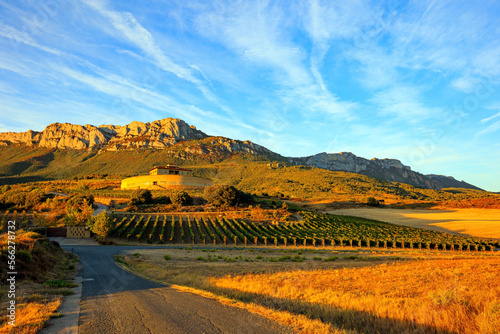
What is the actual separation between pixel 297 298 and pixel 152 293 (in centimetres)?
634

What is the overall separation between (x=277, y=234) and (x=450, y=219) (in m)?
49.5

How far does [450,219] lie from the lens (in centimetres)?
6819

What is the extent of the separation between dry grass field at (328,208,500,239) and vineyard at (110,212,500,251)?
8992mm

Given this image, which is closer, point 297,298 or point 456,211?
point 297,298

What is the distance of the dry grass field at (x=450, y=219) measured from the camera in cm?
5717

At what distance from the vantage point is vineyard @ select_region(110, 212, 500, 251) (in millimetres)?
42688

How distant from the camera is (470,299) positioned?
925 centimetres

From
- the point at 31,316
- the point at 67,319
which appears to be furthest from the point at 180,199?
the point at 31,316

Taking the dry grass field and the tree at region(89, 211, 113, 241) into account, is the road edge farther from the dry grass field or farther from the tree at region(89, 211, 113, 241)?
the dry grass field

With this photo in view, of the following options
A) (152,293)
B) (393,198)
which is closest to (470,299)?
(152,293)

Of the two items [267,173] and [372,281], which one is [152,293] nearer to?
[372,281]

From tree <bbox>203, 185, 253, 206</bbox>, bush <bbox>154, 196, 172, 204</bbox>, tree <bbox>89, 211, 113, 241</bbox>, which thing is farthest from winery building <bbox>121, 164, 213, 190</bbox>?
tree <bbox>89, 211, 113, 241</bbox>

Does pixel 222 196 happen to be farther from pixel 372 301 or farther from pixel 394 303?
pixel 394 303

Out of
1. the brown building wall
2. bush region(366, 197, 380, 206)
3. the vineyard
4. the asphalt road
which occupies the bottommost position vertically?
the vineyard
